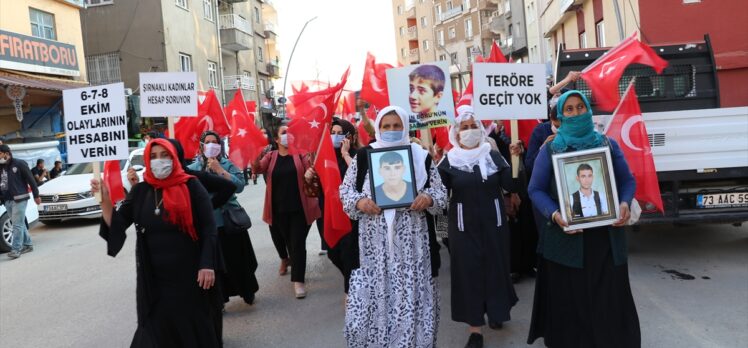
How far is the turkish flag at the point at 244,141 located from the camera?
7.39m

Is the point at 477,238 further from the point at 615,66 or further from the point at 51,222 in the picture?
the point at 51,222

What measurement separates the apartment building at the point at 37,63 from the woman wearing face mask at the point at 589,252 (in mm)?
17322

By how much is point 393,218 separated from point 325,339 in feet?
5.14

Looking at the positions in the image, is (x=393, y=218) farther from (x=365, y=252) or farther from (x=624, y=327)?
(x=624, y=327)

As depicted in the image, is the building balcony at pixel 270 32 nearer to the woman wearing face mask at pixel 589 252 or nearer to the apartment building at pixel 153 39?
the apartment building at pixel 153 39

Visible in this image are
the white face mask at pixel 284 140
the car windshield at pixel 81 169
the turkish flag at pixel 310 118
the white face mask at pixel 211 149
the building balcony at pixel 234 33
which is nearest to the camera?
the white face mask at pixel 211 149

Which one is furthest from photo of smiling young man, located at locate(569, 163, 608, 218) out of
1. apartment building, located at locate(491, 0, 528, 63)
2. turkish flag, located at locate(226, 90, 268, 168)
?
apartment building, located at locate(491, 0, 528, 63)

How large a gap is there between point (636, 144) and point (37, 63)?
20.7 meters

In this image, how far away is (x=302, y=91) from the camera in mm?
6484

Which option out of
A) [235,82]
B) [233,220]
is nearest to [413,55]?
[235,82]

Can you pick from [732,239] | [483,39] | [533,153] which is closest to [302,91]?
[533,153]

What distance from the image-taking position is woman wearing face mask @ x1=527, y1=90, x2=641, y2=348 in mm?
3748

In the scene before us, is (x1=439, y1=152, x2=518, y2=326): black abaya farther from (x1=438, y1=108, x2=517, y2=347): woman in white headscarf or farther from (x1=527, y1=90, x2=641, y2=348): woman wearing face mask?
(x1=527, y1=90, x2=641, y2=348): woman wearing face mask

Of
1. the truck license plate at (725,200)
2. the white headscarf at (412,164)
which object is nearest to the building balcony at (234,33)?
the truck license plate at (725,200)
